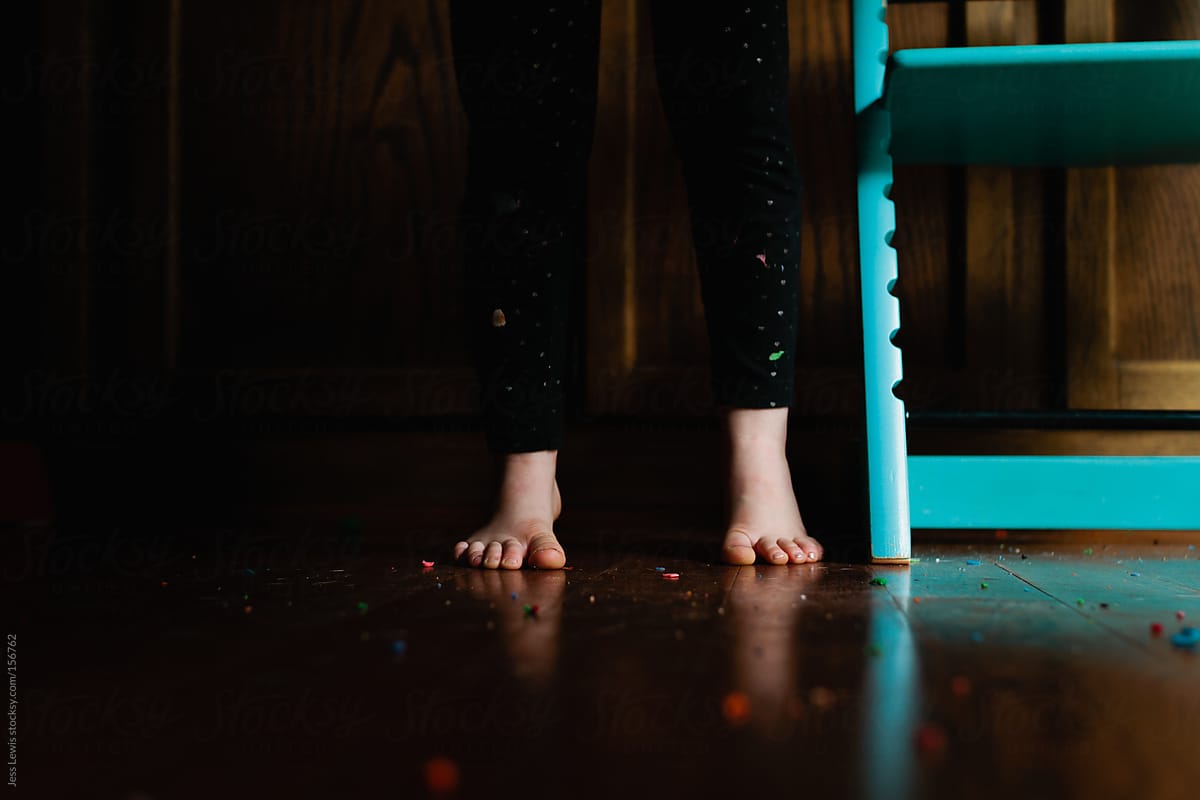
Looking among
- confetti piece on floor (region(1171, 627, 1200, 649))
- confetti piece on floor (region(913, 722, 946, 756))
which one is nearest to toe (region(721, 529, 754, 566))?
confetti piece on floor (region(1171, 627, 1200, 649))

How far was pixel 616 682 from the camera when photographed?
0.46m

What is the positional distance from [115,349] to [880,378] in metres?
1.14

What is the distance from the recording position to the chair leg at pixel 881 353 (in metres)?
0.87

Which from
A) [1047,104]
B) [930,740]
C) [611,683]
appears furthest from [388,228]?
[930,740]

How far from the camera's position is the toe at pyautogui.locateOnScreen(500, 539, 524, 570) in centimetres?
85

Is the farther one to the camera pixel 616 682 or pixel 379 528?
pixel 379 528

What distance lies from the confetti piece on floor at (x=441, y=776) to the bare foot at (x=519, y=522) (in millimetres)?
513

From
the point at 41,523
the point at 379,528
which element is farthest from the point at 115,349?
the point at 379,528

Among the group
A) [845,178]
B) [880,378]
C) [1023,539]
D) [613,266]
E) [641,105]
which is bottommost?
[1023,539]

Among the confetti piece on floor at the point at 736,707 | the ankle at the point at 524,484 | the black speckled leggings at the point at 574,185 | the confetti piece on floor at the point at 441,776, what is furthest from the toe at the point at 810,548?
the confetti piece on floor at the point at 441,776

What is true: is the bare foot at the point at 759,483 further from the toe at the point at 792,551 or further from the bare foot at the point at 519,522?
the bare foot at the point at 519,522

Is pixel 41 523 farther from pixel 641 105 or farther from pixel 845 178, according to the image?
pixel 845 178

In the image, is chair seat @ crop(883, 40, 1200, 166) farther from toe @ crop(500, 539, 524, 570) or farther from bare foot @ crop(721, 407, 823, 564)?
toe @ crop(500, 539, 524, 570)

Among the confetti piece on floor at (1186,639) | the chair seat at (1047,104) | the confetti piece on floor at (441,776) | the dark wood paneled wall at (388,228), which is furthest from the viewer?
the dark wood paneled wall at (388,228)
